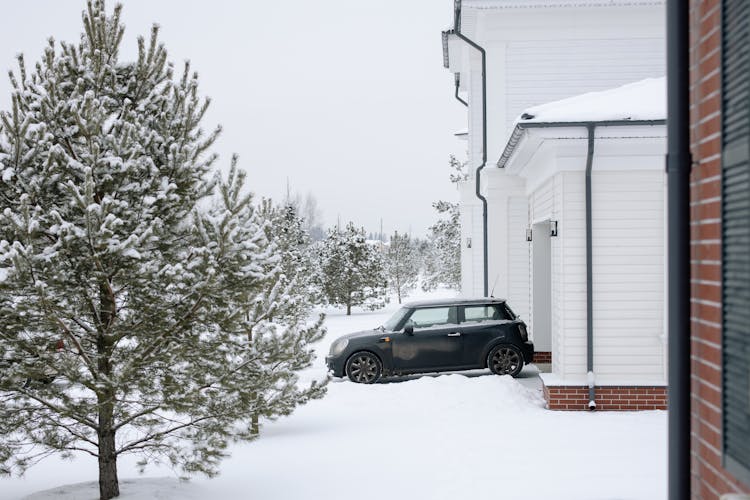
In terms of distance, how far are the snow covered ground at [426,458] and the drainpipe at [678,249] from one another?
10.6 feet

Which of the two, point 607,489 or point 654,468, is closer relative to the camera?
point 607,489

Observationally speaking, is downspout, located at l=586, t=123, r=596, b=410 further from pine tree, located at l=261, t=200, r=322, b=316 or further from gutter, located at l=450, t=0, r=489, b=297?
pine tree, located at l=261, t=200, r=322, b=316

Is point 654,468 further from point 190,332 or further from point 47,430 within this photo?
point 47,430

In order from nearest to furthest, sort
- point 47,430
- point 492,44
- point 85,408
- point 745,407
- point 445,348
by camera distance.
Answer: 1. point 745,407
2. point 85,408
3. point 47,430
4. point 445,348
5. point 492,44

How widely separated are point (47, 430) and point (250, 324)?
6.49ft

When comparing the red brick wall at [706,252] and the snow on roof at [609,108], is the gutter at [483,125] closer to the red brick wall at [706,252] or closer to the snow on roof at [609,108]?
the snow on roof at [609,108]

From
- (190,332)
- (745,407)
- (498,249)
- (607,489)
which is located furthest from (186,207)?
(498,249)

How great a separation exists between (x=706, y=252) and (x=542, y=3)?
14.2 m

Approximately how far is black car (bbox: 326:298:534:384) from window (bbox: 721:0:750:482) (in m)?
10.5

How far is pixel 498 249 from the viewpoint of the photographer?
16.6m

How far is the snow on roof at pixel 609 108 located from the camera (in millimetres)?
10086

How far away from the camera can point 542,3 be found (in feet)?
53.0

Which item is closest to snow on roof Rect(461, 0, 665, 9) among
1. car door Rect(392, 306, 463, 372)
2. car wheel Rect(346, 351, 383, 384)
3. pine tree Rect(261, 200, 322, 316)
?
car door Rect(392, 306, 463, 372)

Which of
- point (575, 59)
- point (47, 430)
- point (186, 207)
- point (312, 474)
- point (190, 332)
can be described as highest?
point (575, 59)
